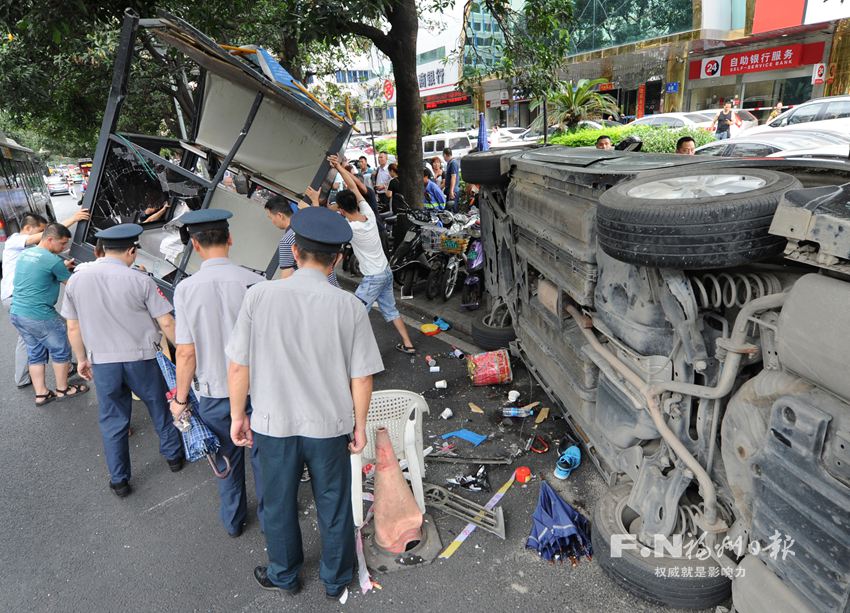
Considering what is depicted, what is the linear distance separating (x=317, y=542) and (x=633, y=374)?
1.99m

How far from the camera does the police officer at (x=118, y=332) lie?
10.7 ft

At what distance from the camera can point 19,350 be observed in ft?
17.1

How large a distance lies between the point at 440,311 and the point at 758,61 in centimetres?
2183

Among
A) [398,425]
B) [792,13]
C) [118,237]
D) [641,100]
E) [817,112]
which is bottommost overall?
[398,425]

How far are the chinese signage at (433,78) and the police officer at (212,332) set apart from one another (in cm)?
3672

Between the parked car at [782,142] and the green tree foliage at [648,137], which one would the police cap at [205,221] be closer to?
the parked car at [782,142]

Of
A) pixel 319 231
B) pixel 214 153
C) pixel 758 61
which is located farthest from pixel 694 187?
pixel 758 61

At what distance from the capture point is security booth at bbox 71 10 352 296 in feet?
14.8

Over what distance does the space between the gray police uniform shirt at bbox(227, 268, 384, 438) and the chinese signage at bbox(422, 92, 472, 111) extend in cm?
3672

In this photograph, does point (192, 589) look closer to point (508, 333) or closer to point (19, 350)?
point (508, 333)

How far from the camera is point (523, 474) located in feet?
10.9

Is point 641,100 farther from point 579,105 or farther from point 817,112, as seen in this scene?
point 817,112

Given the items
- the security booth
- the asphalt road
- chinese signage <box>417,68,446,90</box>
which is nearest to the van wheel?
the asphalt road

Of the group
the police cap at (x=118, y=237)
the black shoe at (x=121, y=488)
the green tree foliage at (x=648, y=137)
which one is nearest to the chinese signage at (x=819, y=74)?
the green tree foliage at (x=648, y=137)
